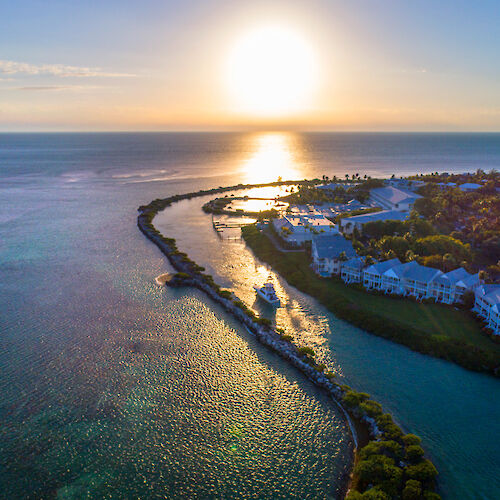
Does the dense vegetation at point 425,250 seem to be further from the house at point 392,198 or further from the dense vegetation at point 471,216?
the house at point 392,198

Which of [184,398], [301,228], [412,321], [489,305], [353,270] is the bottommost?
[184,398]

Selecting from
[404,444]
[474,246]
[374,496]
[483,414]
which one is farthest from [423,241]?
[374,496]

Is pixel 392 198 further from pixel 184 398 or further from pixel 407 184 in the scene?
pixel 184 398

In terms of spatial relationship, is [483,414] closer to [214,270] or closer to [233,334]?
[233,334]

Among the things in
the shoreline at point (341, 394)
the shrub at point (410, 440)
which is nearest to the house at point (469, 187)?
the shoreline at point (341, 394)

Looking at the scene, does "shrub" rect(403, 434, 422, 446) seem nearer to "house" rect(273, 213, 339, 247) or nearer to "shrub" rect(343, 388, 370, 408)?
"shrub" rect(343, 388, 370, 408)

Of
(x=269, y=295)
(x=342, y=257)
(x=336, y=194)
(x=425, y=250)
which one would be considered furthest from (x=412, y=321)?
(x=336, y=194)
